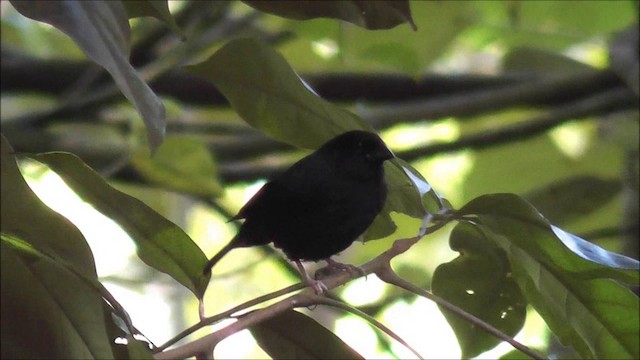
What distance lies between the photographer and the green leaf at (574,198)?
143 centimetres

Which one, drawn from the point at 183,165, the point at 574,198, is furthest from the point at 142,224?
the point at 574,198

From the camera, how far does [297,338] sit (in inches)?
34.8

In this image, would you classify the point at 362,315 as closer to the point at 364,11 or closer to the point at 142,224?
the point at 142,224

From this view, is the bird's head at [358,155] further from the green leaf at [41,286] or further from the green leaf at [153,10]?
the green leaf at [41,286]

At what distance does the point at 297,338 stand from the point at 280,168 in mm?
818

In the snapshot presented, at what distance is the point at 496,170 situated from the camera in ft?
5.82

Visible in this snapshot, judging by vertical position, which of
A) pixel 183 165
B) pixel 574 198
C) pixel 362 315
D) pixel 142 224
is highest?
pixel 183 165

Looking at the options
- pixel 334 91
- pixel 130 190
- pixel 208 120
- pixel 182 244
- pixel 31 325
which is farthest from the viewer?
pixel 208 120

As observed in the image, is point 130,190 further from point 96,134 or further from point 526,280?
point 526,280

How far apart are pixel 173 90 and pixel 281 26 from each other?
0.84 feet

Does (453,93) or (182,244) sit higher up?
(453,93)

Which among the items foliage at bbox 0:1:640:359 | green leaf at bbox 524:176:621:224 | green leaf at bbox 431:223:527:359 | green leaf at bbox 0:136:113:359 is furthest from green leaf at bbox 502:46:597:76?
green leaf at bbox 0:136:113:359

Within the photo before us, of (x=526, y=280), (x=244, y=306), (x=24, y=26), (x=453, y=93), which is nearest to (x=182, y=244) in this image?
(x=244, y=306)

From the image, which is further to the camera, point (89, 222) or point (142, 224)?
point (89, 222)
